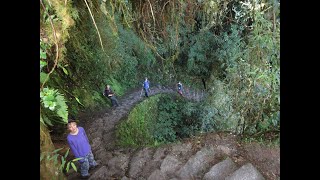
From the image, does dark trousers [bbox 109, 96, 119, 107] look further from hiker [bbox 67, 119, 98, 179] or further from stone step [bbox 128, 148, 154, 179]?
stone step [bbox 128, 148, 154, 179]

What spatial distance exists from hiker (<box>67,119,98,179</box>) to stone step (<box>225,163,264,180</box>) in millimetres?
1424

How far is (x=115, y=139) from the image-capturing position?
2.75 m

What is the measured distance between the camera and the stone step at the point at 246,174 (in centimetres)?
236

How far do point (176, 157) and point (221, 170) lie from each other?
529 mm

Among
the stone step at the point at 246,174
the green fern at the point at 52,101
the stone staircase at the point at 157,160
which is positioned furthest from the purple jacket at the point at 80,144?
the stone step at the point at 246,174

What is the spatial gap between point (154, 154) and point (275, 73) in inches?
63.4

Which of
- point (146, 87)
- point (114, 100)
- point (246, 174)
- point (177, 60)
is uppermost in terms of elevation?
point (177, 60)

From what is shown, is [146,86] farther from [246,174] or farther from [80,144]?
[246,174]

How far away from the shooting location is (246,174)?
7.82ft

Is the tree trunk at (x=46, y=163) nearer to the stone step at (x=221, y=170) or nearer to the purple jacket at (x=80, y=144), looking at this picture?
the purple jacket at (x=80, y=144)

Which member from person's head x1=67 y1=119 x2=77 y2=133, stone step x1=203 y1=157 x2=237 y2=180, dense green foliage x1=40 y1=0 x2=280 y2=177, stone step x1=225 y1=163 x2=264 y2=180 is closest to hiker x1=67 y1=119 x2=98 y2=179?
person's head x1=67 y1=119 x2=77 y2=133

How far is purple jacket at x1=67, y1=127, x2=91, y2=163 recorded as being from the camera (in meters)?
2.35

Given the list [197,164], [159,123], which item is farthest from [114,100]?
[197,164]

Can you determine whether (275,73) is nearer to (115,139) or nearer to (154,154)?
(154,154)
